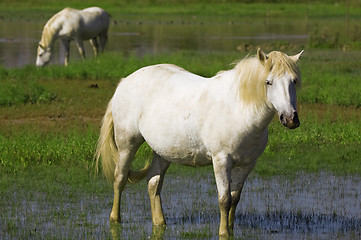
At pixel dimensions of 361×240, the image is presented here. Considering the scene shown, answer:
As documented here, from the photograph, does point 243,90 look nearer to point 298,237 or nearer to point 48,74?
point 298,237

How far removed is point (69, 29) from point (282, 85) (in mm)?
17068

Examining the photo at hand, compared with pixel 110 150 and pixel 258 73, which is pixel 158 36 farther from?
pixel 258 73

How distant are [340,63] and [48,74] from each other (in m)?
8.14

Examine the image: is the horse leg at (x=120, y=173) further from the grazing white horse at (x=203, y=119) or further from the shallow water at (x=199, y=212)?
the shallow water at (x=199, y=212)

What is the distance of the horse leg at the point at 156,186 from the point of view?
7816mm

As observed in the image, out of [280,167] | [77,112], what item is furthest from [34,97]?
[280,167]

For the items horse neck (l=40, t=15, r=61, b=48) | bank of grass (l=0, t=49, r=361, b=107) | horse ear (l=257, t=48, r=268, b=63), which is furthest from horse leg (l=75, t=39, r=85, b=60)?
horse ear (l=257, t=48, r=268, b=63)

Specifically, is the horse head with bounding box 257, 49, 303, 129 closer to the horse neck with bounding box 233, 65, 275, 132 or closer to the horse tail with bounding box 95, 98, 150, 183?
the horse neck with bounding box 233, 65, 275, 132

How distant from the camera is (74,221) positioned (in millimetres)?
7766

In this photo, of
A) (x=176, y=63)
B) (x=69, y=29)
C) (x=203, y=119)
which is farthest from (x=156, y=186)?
(x=69, y=29)

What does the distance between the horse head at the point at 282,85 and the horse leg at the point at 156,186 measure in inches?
70.4

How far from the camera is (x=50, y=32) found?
22391mm

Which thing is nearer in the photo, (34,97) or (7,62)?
(34,97)

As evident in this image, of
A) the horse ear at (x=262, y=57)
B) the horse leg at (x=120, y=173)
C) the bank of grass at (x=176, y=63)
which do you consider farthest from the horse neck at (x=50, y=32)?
Answer: the horse ear at (x=262, y=57)
